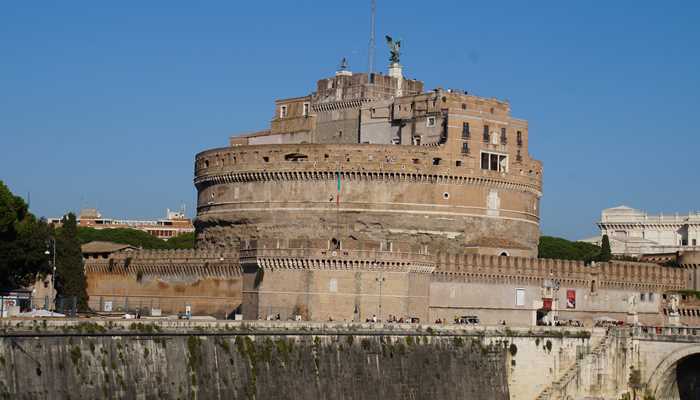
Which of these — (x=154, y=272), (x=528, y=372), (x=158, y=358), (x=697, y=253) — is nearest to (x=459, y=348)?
(x=528, y=372)

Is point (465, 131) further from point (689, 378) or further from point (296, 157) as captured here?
point (689, 378)

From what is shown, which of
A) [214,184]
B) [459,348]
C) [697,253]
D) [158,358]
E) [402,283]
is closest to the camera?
[158,358]

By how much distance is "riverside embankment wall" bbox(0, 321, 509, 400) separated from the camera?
4712 centimetres

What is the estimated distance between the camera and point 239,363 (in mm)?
55062

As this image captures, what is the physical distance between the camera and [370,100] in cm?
8681

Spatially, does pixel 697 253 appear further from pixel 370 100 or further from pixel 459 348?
pixel 459 348

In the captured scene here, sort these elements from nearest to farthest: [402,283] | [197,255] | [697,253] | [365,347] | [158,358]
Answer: [158,358]
[365,347]
[402,283]
[197,255]
[697,253]

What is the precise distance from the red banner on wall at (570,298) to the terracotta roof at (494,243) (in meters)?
4.19

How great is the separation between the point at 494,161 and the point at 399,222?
22.6ft

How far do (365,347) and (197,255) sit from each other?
20.9 metres

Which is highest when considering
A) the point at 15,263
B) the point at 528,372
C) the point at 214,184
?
the point at 214,184

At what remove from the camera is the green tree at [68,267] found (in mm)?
74500

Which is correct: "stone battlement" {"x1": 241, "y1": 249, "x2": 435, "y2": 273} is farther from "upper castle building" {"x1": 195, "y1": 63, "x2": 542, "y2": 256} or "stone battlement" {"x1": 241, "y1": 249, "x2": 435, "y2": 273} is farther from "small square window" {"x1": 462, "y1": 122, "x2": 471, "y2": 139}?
"small square window" {"x1": 462, "y1": 122, "x2": 471, "y2": 139}

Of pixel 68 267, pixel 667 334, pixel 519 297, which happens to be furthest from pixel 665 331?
pixel 68 267
